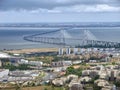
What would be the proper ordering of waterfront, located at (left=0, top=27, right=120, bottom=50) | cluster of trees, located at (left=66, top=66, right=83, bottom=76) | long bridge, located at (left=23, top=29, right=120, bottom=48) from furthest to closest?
waterfront, located at (left=0, top=27, right=120, bottom=50) → long bridge, located at (left=23, top=29, right=120, bottom=48) → cluster of trees, located at (left=66, top=66, right=83, bottom=76)

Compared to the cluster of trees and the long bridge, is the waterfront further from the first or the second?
the cluster of trees

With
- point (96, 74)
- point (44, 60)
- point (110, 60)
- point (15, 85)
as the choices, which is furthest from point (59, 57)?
point (15, 85)

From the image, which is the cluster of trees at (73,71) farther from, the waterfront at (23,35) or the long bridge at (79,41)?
the waterfront at (23,35)

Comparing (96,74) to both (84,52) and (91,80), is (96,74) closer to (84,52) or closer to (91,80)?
(91,80)

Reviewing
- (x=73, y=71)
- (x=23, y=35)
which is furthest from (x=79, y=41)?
(x=73, y=71)

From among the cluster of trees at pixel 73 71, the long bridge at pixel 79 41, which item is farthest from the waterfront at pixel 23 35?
the cluster of trees at pixel 73 71

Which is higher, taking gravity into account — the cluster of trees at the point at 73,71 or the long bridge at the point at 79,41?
the cluster of trees at the point at 73,71

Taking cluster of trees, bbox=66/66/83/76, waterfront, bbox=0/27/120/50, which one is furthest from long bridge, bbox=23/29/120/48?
cluster of trees, bbox=66/66/83/76

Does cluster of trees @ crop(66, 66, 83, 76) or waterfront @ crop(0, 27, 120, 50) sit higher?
cluster of trees @ crop(66, 66, 83, 76)

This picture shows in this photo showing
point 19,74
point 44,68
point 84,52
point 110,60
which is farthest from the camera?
point 84,52

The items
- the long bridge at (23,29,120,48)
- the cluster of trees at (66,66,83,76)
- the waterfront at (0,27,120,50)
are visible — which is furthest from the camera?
the waterfront at (0,27,120,50)

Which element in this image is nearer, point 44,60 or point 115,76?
point 115,76
